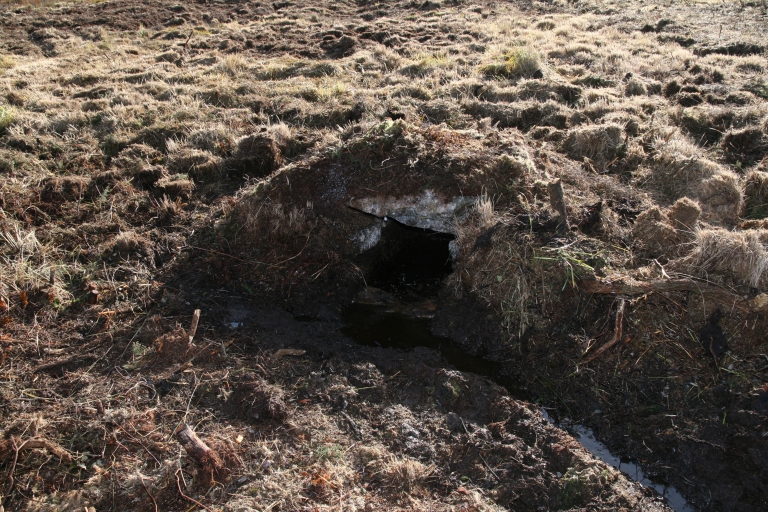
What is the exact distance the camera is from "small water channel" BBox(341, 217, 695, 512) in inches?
162

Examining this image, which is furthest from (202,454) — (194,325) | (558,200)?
(558,200)

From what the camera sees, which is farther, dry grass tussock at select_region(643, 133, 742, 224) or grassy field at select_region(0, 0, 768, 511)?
dry grass tussock at select_region(643, 133, 742, 224)

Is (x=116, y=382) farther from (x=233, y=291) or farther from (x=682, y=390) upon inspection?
(x=682, y=390)

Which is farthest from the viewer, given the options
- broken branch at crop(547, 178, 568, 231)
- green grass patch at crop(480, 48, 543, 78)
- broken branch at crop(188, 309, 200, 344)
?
green grass patch at crop(480, 48, 543, 78)

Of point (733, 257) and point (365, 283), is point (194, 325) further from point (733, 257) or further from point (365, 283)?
point (733, 257)

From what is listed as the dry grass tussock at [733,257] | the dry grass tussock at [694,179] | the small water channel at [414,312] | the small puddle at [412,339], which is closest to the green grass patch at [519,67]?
the dry grass tussock at [694,179]

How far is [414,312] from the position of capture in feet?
18.6

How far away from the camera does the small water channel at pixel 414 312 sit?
4.12 meters

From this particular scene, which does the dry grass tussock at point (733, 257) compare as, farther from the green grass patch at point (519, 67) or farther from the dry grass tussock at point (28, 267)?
the dry grass tussock at point (28, 267)

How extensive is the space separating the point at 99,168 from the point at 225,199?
233cm

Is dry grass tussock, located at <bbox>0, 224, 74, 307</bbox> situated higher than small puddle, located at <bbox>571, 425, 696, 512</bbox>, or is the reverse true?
dry grass tussock, located at <bbox>0, 224, 74, 307</bbox>

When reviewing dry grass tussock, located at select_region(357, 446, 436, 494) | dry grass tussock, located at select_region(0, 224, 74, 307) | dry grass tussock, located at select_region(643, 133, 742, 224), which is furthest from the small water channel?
dry grass tussock, located at select_region(0, 224, 74, 307)

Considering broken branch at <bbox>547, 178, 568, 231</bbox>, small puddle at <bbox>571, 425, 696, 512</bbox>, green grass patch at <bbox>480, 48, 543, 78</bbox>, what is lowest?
small puddle at <bbox>571, 425, 696, 512</bbox>

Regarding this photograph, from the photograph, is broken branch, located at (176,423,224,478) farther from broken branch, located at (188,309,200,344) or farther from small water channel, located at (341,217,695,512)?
small water channel, located at (341,217,695,512)
